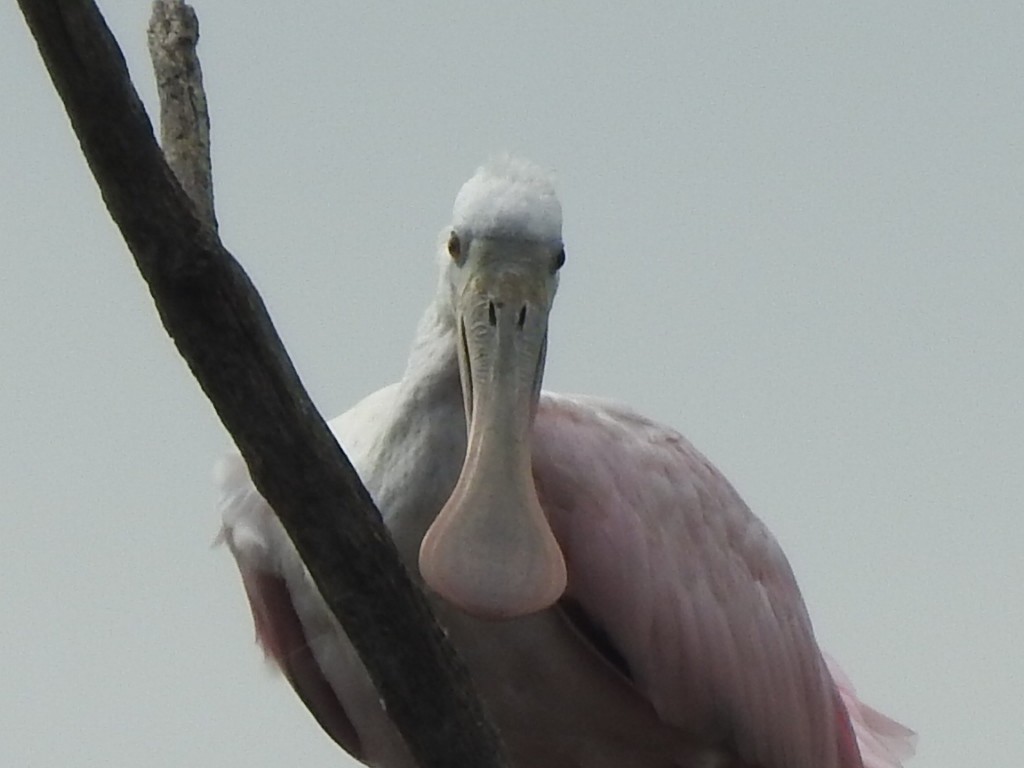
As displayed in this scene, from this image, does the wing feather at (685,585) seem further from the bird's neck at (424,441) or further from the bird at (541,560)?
the bird's neck at (424,441)

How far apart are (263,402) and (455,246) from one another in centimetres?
183

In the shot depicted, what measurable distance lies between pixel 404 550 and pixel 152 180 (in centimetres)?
225

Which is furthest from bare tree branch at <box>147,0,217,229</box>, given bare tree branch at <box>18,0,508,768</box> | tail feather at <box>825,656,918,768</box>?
tail feather at <box>825,656,918,768</box>

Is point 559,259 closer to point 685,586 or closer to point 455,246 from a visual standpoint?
point 455,246

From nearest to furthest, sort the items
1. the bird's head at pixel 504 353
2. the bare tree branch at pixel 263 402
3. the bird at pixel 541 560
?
the bare tree branch at pixel 263 402 → the bird's head at pixel 504 353 → the bird at pixel 541 560

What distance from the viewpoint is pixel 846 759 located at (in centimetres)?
721

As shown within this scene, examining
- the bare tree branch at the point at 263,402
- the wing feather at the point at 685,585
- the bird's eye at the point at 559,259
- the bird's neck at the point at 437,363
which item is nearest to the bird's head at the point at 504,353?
the bird's eye at the point at 559,259

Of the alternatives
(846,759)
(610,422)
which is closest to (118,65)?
(610,422)

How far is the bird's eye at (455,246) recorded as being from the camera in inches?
225

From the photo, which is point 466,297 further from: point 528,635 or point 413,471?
point 528,635

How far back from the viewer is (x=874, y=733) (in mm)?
7922

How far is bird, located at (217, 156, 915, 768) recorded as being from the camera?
18.2ft

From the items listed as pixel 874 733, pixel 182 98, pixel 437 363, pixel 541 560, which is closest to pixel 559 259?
pixel 437 363

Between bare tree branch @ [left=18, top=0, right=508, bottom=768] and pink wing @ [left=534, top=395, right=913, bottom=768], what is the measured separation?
2.25 m
